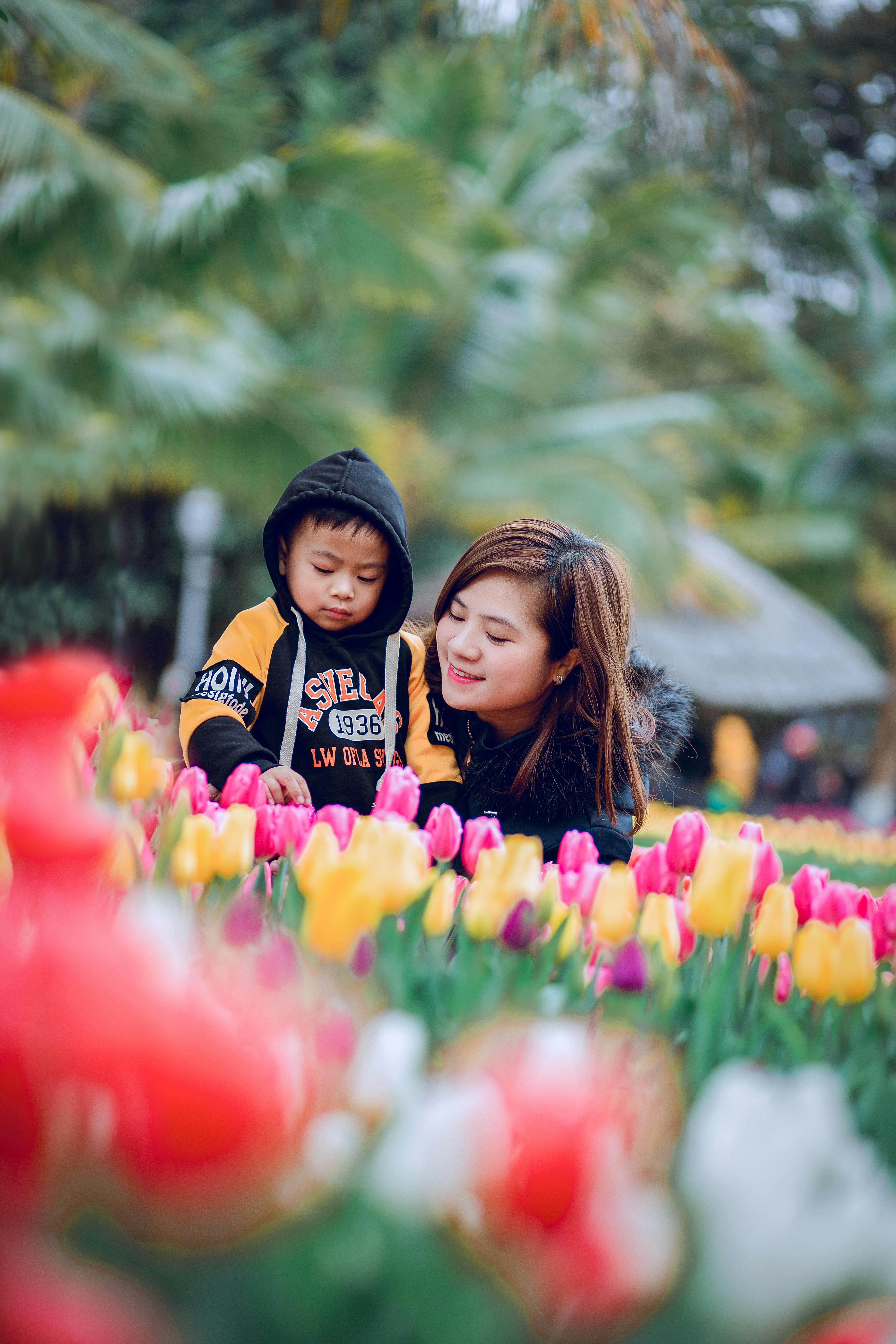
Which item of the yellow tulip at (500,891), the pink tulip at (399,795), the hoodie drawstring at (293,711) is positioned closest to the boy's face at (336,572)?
the hoodie drawstring at (293,711)

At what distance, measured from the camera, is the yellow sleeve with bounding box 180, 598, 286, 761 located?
2.31 m

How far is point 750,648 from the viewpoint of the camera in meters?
13.5

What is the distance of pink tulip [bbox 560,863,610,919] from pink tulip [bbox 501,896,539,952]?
0.61ft

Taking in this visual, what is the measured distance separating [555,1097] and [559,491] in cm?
1142

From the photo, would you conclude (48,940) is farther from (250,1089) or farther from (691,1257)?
(691,1257)

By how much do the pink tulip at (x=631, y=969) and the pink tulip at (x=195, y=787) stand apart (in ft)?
2.23

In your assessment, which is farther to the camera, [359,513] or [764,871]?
[359,513]

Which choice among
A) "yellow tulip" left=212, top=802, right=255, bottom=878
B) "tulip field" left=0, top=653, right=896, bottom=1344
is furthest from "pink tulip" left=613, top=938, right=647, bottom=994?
"yellow tulip" left=212, top=802, right=255, bottom=878

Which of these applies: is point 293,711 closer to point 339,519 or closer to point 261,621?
point 261,621

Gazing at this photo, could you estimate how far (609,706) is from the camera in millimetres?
2385

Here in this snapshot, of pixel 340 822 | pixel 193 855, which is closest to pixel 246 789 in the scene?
pixel 340 822

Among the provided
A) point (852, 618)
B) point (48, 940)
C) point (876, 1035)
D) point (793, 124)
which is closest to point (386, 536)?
point (876, 1035)

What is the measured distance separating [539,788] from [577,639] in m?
0.35

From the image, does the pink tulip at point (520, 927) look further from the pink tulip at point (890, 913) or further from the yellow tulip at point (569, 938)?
the pink tulip at point (890, 913)
